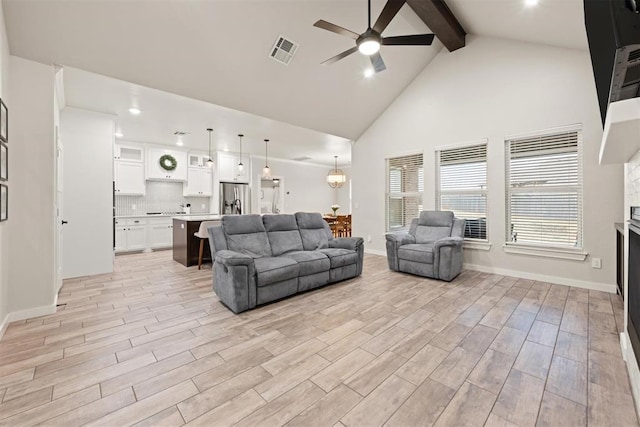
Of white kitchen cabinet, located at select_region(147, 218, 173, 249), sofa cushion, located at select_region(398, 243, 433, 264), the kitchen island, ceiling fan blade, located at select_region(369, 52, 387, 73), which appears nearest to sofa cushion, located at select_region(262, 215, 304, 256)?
sofa cushion, located at select_region(398, 243, 433, 264)

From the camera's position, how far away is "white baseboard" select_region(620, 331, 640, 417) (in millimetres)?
1587

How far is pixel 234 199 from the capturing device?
8.21 m

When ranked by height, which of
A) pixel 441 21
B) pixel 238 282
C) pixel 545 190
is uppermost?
pixel 441 21

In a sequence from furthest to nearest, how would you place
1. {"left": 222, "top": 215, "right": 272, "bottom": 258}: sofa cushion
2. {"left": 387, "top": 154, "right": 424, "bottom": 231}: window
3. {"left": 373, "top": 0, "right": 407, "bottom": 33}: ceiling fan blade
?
{"left": 387, "top": 154, "right": 424, "bottom": 231}: window → {"left": 222, "top": 215, "right": 272, "bottom": 258}: sofa cushion → {"left": 373, "top": 0, "right": 407, "bottom": 33}: ceiling fan blade

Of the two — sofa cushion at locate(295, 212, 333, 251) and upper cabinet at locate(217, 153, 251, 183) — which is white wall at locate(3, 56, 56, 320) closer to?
sofa cushion at locate(295, 212, 333, 251)

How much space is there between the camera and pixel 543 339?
2.36 m

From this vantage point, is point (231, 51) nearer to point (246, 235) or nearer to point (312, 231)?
point (246, 235)

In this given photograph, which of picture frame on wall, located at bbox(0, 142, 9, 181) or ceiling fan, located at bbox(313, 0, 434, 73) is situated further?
ceiling fan, located at bbox(313, 0, 434, 73)

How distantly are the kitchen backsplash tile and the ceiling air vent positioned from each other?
17.3 feet

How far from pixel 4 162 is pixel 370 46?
11.7ft

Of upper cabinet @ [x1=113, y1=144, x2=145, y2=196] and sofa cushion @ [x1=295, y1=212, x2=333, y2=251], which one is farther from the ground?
upper cabinet @ [x1=113, y1=144, x2=145, y2=196]

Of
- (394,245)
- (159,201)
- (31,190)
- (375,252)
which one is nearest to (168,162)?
(159,201)

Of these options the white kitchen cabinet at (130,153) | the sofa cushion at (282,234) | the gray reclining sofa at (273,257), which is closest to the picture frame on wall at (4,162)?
the gray reclining sofa at (273,257)

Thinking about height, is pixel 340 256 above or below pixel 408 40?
below
